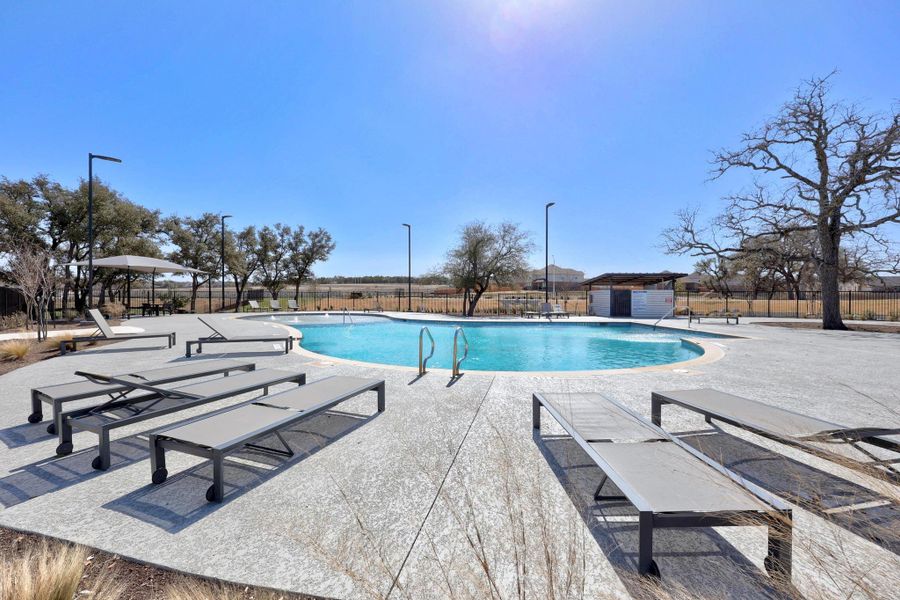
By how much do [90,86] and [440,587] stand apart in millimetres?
14687

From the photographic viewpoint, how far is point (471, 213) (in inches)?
787

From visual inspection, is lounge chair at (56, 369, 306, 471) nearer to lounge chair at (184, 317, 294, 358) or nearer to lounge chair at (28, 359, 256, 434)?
lounge chair at (28, 359, 256, 434)

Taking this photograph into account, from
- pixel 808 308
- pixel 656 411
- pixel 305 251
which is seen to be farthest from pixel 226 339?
pixel 808 308

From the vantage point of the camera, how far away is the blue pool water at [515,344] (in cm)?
900

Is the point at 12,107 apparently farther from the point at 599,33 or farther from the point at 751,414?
the point at 751,414

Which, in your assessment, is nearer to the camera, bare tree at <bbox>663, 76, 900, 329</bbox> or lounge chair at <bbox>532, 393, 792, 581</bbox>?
lounge chair at <bbox>532, 393, 792, 581</bbox>

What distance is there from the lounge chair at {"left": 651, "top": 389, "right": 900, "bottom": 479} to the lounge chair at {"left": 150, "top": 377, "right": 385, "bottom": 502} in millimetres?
3097

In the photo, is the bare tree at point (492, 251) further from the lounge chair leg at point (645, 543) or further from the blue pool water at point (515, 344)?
the lounge chair leg at point (645, 543)

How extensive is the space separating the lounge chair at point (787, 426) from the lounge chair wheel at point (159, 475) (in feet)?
12.3

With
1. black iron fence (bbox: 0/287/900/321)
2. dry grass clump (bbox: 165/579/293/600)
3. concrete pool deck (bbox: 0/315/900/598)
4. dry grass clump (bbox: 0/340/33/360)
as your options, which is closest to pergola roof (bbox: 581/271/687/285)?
black iron fence (bbox: 0/287/900/321)

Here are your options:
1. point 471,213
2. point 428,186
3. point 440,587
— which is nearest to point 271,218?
point 428,186

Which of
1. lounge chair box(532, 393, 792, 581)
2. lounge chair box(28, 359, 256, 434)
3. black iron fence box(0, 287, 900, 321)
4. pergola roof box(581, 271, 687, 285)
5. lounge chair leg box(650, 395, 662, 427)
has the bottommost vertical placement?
lounge chair leg box(650, 395, 662, 427)

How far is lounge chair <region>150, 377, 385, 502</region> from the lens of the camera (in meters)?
2.28

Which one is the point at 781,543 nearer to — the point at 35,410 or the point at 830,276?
the point at 35,410
